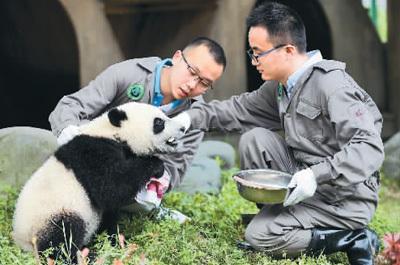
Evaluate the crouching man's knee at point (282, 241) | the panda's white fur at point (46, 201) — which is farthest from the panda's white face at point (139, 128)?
the crouching man's knee at point (282, 241)

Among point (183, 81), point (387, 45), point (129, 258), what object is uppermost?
point (183, 81)

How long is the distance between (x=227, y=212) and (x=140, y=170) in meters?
1.22

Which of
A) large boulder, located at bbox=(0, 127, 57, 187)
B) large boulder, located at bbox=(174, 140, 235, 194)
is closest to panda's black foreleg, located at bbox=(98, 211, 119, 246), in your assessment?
large boulder, located at bbox=(0, 127, 57, 187)

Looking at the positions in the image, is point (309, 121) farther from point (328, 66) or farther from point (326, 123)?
point (328, 66)

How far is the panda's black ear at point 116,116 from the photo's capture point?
11.9ft

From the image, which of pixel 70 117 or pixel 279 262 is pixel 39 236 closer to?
pixel 70 117

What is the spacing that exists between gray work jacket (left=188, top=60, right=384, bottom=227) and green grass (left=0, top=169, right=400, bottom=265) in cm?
44

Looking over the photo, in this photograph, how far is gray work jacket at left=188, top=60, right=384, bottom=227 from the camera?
11.1 ft

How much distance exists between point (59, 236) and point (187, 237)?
787mm

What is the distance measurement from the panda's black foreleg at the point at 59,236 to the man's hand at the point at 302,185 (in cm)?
108

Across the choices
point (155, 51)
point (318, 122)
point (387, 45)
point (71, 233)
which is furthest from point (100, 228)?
point (387, 45)

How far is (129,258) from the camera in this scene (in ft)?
10.9

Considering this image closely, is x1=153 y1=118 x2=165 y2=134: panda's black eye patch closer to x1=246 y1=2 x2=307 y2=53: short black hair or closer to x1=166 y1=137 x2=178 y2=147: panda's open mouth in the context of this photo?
x1=166 y1=137 x2=178 y2=147: panda's open mouth

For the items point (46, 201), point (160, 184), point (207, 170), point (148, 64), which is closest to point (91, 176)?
point (46, 201)
